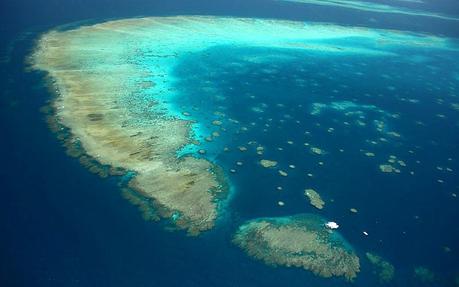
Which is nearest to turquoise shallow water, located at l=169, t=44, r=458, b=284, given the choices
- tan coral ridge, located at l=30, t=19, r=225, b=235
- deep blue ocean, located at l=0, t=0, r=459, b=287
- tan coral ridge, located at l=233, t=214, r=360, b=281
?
deep blue ocean, located at l=0, t=0, r=459, b=287

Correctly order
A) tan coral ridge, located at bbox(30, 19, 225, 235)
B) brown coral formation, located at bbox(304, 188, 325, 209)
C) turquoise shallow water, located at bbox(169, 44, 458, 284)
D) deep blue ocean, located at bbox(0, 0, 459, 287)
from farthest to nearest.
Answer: brown coral formation, located at bbox(304, 188, 325, 209), turquoise shallow water, located at bbox(169, 44, 458, 284), tan coral ridge, located at bbox(30, 19, 225, 235), deep blue ocean, located at bbox(0, 0, 459, 287)

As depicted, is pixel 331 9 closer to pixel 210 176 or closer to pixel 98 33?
pixel 98 33

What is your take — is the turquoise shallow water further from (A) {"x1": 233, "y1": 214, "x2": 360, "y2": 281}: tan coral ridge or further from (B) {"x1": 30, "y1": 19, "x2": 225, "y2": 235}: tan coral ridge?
(B) {"x1": 30, "y1": 19, "x2": 225, "y2": 235}: tan coral ridge

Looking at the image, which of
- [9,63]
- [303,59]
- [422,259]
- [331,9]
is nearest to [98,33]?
[9,63]

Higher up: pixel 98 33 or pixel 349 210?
pixel 98 33

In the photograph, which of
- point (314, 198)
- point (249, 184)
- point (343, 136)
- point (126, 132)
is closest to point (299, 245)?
point (314, 198)

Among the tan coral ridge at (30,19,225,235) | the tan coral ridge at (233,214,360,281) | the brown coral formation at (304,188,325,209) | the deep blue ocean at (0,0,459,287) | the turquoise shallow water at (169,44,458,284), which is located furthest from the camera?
the brown coral formation at (304,188,325,209)

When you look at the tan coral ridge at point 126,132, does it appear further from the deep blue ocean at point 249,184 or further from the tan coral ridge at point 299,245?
the tan coral ridge at point 299,245
